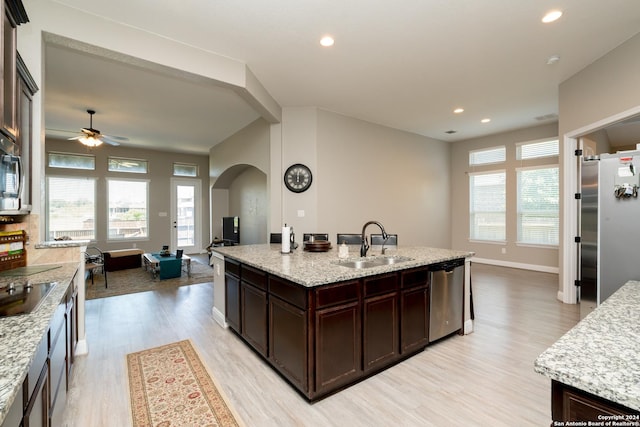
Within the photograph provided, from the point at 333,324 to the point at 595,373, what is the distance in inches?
60.2

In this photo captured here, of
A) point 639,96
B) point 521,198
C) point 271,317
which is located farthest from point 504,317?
point 521,198

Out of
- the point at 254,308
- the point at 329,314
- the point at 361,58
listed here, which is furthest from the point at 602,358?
the point at 361,58

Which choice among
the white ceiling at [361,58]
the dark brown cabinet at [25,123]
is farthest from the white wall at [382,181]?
the dark brown cabinet at [25,123]

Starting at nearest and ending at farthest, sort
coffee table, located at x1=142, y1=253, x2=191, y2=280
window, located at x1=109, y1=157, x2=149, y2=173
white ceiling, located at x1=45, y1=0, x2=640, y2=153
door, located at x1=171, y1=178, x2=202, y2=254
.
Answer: white ceiling, located at x1=45, y1=0, x2=640, y2=153 → coffee table, located at x1=142, y1=253, x2=191, y2=280 → window, located at x1=109, y1=157, x2=149, y2=173 → door, located at x1=171, y1=178, x2=202, y2=254

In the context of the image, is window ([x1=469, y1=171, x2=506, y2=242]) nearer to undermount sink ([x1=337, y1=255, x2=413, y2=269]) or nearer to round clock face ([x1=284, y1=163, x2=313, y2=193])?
round clock face ([x1=284, y1=163, x2=313, y2=193])

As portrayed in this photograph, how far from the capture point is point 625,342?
102cm

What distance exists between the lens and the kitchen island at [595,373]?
0.77 meters

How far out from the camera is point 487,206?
23.9ft

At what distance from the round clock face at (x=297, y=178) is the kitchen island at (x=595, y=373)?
4.26 meters

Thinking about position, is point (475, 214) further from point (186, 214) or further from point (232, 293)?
point (186, 214)

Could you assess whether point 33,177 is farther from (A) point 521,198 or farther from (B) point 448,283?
(A) point 521,198

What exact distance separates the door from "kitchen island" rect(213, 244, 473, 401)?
707 cm

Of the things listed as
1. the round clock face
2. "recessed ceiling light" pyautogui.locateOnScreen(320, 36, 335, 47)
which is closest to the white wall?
the round clock face

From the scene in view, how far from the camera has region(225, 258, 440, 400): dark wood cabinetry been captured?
6.87 ft
